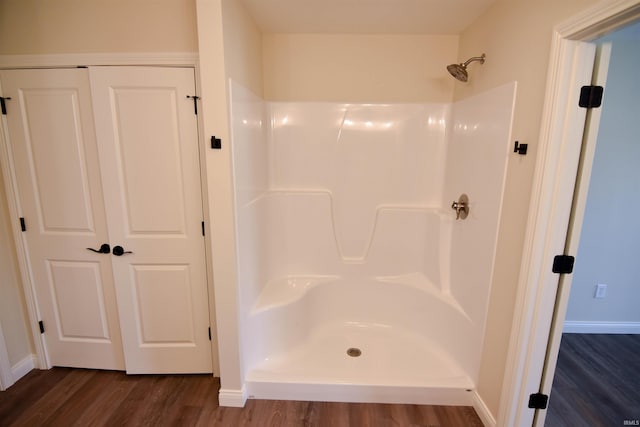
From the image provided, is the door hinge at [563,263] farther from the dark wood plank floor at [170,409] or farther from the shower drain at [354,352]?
the shower drain at [354,352]

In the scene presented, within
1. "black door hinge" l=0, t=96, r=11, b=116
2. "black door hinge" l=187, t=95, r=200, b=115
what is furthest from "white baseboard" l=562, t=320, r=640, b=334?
"black door hinge" l=0, t=96, r=11, b=116

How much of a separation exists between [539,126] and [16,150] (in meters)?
3.03

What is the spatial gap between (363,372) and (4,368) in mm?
2416

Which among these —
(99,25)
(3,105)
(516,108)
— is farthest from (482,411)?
(3,105)

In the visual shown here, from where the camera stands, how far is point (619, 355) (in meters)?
2.34

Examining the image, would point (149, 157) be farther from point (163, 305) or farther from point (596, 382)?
point (596, 382)

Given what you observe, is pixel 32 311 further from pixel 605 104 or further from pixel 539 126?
pixel 605 104

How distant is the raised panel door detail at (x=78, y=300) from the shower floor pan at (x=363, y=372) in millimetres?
1177

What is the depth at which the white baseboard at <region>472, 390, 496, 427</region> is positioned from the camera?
1661 mm

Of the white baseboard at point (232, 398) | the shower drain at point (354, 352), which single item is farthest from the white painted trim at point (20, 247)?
the shower drain at point (354, 352)

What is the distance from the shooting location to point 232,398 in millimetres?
1848

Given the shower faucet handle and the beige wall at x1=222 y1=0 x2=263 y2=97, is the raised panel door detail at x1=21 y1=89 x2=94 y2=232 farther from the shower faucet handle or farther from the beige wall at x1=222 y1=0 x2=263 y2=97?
→ the shower faucet handle

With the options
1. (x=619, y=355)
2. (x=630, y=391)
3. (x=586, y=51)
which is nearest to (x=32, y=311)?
(x=586, y=51)

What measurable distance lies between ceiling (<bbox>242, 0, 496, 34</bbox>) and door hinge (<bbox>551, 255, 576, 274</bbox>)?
153 cm
